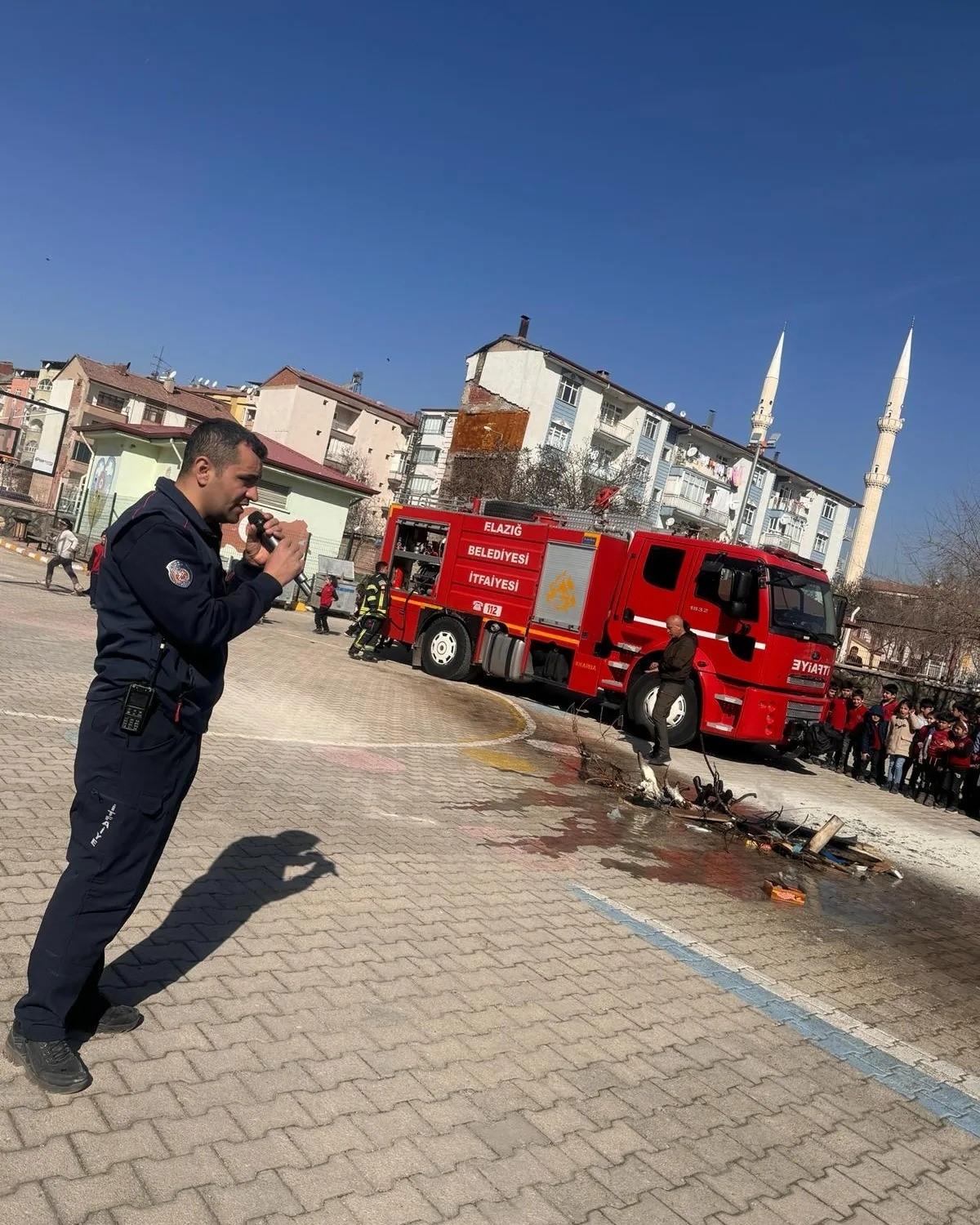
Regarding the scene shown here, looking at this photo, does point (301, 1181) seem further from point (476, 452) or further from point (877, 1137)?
point (476, 452)

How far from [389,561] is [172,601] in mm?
15404

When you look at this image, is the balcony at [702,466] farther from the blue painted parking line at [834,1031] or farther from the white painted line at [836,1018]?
the blue painted parking line at [834,1031]

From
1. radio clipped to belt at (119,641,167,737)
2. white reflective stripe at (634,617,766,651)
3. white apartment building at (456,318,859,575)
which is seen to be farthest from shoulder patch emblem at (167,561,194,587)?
white apartment building at (456,318,859,575)

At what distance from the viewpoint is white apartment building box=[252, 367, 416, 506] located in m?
62.5

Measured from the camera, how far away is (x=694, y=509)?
63.0 m

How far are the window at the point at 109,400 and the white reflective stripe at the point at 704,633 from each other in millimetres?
57649

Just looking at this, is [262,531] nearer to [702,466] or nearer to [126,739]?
[126,739]

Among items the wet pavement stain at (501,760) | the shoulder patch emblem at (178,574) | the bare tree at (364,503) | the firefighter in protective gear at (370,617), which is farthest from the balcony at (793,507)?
the shoulder patch emblem at (178,574)

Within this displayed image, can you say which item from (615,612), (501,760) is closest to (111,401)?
(615,612)

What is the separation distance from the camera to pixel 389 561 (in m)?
18.3

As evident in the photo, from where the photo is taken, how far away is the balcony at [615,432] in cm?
5778

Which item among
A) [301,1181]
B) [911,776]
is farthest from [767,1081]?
[911,776]

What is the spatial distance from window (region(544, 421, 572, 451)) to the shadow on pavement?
49.5m

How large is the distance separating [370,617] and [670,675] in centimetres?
720
